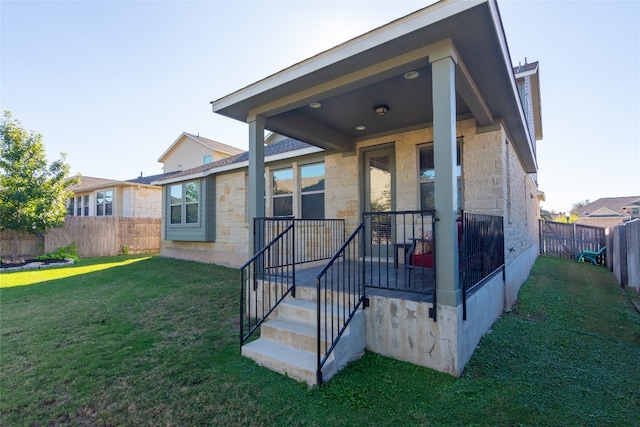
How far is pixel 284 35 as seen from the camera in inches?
242

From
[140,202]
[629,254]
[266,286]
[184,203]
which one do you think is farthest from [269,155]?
[140,202]

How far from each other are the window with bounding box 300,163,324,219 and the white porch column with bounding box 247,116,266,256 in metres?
2.52

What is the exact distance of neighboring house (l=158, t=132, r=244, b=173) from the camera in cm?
1844

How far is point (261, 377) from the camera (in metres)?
2.79

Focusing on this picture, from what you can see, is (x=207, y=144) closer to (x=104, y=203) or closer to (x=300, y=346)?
(x=104, y=203)

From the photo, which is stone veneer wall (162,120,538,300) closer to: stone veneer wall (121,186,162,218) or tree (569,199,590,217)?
stone veneer wall (121,186,162,218)

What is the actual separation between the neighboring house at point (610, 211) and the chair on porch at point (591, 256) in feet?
64.1

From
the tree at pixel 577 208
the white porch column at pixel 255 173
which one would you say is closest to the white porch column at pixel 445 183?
the white porch column at pixel 255 173

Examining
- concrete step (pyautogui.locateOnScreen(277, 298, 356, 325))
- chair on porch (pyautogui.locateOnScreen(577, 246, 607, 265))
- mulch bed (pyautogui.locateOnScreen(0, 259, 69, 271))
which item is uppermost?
concrete step (pyautogui.locateOnScreen(277, 298, 356, 325))

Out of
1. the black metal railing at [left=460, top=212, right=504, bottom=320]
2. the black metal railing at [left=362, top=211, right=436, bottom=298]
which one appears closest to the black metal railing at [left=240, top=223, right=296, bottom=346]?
the black metal railing at [left=362, top=211, right=436, bottom=298]

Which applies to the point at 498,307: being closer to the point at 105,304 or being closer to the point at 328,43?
the point at 328,43

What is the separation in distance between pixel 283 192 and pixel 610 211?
1516 inches

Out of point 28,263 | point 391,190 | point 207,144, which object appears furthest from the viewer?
point 207,144

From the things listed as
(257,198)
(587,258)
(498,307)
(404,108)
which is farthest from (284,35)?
(587,258)
